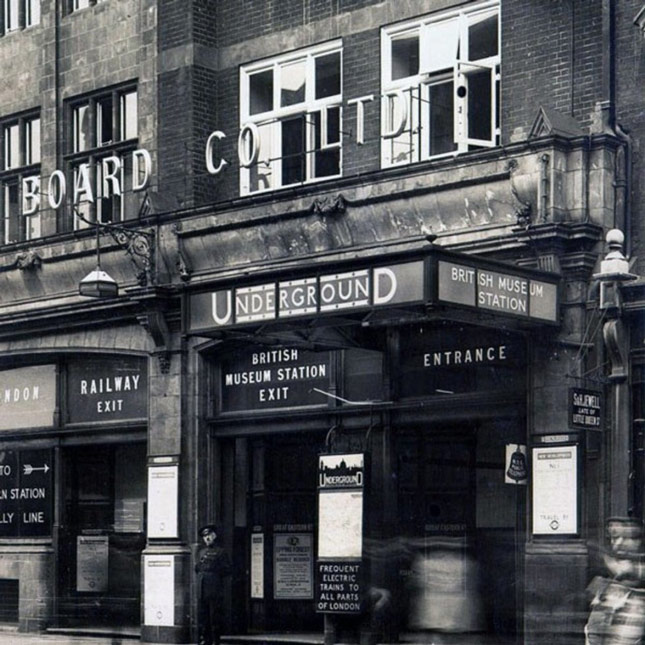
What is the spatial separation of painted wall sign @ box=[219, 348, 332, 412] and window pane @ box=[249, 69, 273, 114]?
3745 millimetres

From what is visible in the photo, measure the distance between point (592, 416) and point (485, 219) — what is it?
115 inches

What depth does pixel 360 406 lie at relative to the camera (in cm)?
2092

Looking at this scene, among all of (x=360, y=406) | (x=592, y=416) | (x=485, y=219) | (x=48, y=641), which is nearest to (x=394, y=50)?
(x=485, y=219)

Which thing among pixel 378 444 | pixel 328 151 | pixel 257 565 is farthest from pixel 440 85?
pixel 257 565

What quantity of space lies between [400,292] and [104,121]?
31.9 ft

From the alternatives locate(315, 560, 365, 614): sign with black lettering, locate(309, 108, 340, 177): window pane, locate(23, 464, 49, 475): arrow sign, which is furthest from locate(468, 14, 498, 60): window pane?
locate(23, 464, 49, 475): arrow sign

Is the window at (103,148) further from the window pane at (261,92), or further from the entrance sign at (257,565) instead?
the entrance sign at (257,565)

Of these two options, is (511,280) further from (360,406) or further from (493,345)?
(360,406)

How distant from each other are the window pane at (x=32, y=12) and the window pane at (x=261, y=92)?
5292mm

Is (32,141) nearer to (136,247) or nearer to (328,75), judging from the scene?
(136,247)

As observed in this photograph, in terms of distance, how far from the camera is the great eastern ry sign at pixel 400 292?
1736 centimetres

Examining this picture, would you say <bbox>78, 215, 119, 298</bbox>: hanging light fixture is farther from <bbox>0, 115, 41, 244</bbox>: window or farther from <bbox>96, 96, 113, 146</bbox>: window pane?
<bbox>0, 115, 41, 244</bbox>: window

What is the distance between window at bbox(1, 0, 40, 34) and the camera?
27328mm

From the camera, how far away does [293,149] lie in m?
23.3
